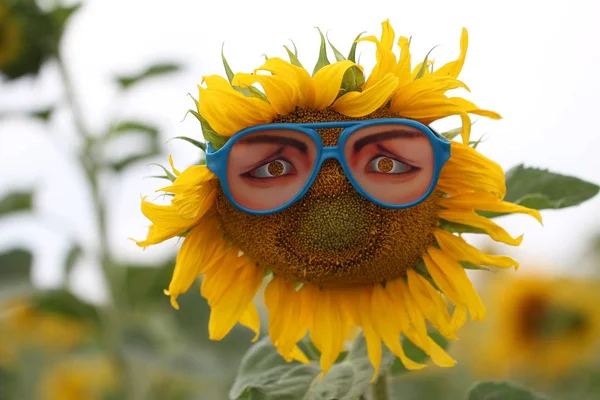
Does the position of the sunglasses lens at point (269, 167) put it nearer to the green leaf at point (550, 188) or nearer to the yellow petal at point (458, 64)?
the yellow petal at point (458, 64)

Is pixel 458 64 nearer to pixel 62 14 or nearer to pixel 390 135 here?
pixel 390 135

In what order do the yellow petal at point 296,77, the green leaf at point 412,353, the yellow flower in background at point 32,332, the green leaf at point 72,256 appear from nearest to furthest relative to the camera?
the yellow petal at point 296,77 < the green leaf at point 412,353 < the green leaf at point 72,256 < the yellow flower in background at point 32,332

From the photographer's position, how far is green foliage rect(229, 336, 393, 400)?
1119mm

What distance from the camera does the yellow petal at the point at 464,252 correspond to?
112cm

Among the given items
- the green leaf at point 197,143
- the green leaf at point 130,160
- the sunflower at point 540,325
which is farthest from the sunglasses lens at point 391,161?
the sunflower at point 540,325

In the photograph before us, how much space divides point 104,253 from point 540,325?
5.81 ft


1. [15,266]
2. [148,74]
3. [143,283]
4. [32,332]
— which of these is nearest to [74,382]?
[32,332]

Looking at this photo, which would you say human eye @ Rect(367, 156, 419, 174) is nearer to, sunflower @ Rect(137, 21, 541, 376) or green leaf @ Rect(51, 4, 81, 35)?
sunflower @ Rect(137, 21, 541, 376)

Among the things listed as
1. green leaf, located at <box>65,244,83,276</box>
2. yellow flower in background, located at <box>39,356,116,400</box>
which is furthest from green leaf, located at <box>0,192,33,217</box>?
yellow flower in background, located at <box>39,356,116,400</box>

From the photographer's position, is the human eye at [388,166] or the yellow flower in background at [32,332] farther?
the yellow flower in background at [32,332]

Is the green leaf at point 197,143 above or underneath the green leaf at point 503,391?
above

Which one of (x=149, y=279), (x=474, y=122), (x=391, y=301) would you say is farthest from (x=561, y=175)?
(x=149, y=279)

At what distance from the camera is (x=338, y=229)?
1136 millimetres

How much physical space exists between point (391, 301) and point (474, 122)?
315mm
